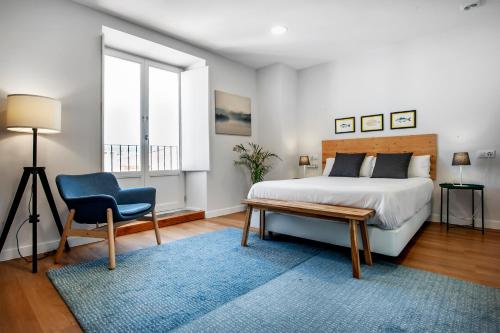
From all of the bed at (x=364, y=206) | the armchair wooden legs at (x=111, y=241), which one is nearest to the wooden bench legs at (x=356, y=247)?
the bed at (x=364, y=206)

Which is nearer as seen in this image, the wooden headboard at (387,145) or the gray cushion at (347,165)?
the wooden headboard at (387,145)

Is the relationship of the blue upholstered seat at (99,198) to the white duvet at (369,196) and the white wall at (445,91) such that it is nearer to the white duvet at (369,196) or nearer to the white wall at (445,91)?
the white duvet at (369,196)

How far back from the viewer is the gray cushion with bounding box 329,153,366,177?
3926 mm

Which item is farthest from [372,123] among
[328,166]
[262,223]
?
[262,223]

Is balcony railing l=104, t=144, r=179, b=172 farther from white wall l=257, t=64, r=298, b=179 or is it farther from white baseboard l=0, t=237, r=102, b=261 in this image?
white wall l=257, t=64, r=298, b=179

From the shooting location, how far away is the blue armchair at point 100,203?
2291 millimetres

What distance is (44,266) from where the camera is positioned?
7.66 feet

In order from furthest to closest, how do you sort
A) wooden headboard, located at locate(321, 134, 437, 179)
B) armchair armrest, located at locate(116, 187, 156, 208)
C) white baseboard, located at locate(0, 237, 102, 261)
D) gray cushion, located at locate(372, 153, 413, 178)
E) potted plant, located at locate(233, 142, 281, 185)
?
potted plant, located at locate(233, 142, 281, 185) → wooden headboard, located at locate(321, 134, 437, 179) → gray cushion, located at locate(372, 153, 413, 178) → armchair armrest, located at locate(116, 187, 156, 208) → white baseboard, located at locate(0, 237, 102, 261)

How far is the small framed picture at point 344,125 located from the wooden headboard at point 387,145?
0.62ft

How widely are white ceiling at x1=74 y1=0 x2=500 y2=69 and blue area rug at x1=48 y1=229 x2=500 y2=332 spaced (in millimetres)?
2750

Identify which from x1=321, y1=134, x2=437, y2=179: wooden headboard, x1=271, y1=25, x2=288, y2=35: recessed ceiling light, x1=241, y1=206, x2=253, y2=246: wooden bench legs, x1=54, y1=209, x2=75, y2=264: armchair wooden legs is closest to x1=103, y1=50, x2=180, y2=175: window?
x1=54, y1=209, x2=75, y2=264: armchair wooden legs

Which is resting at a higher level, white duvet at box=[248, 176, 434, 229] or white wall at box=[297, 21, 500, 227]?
white wall at box=[297, 21, 500, 227]

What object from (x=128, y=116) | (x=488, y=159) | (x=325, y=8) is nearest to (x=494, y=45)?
(x=488, y=159)

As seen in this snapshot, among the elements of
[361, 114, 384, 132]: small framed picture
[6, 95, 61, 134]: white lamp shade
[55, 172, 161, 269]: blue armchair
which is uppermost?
[361, 114, 384, 132]: small framed picture
